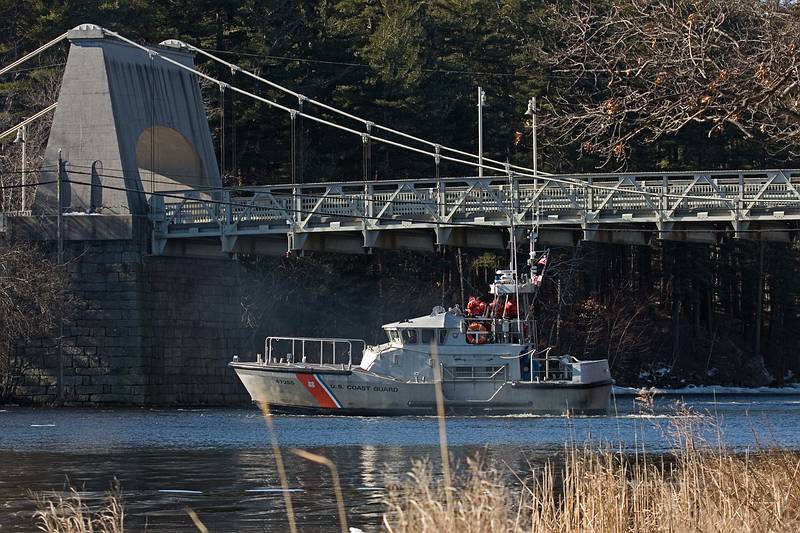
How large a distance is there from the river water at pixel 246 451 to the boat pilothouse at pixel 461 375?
2.61 feet

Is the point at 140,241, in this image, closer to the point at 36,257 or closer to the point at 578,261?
the point at 36,257

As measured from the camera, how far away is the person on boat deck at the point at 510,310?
41250 mm

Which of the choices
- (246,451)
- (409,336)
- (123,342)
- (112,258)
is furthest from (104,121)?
(246,451)

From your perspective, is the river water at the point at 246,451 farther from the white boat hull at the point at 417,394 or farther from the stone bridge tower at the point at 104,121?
the stone bridge tower at the point at 104,121

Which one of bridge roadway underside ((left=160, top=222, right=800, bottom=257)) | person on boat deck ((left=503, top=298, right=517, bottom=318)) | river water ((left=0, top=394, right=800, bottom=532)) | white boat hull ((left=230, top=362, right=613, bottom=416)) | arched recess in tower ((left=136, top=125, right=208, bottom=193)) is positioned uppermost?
arched recess in tower ((left=136, top=125, right=208, bottom=193))

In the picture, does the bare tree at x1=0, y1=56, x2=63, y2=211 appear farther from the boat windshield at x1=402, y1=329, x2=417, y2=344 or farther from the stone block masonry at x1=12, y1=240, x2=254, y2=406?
the boat windshield at x1=402, y1=329, x2=417, y2=344

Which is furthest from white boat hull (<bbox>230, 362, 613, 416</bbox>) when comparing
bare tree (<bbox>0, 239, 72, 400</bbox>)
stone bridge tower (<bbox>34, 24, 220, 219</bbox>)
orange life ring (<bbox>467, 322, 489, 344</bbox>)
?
stone bridge tower (<bbox>34, 24, 220, 219</bbox>)

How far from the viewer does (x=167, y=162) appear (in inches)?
1946

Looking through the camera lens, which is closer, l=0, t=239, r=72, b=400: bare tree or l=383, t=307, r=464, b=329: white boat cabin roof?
l=383, t=307, r=464, b=329: white boat cabin roof

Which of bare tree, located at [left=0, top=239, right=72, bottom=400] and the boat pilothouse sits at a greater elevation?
bare tree, located at [left=0, top=239, right=72, bottom=400]

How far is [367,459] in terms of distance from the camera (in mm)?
27812

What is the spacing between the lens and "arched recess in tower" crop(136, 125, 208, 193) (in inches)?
1895

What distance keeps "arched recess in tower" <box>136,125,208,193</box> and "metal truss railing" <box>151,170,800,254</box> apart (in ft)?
3.51

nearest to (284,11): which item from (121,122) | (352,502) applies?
(121,122)
